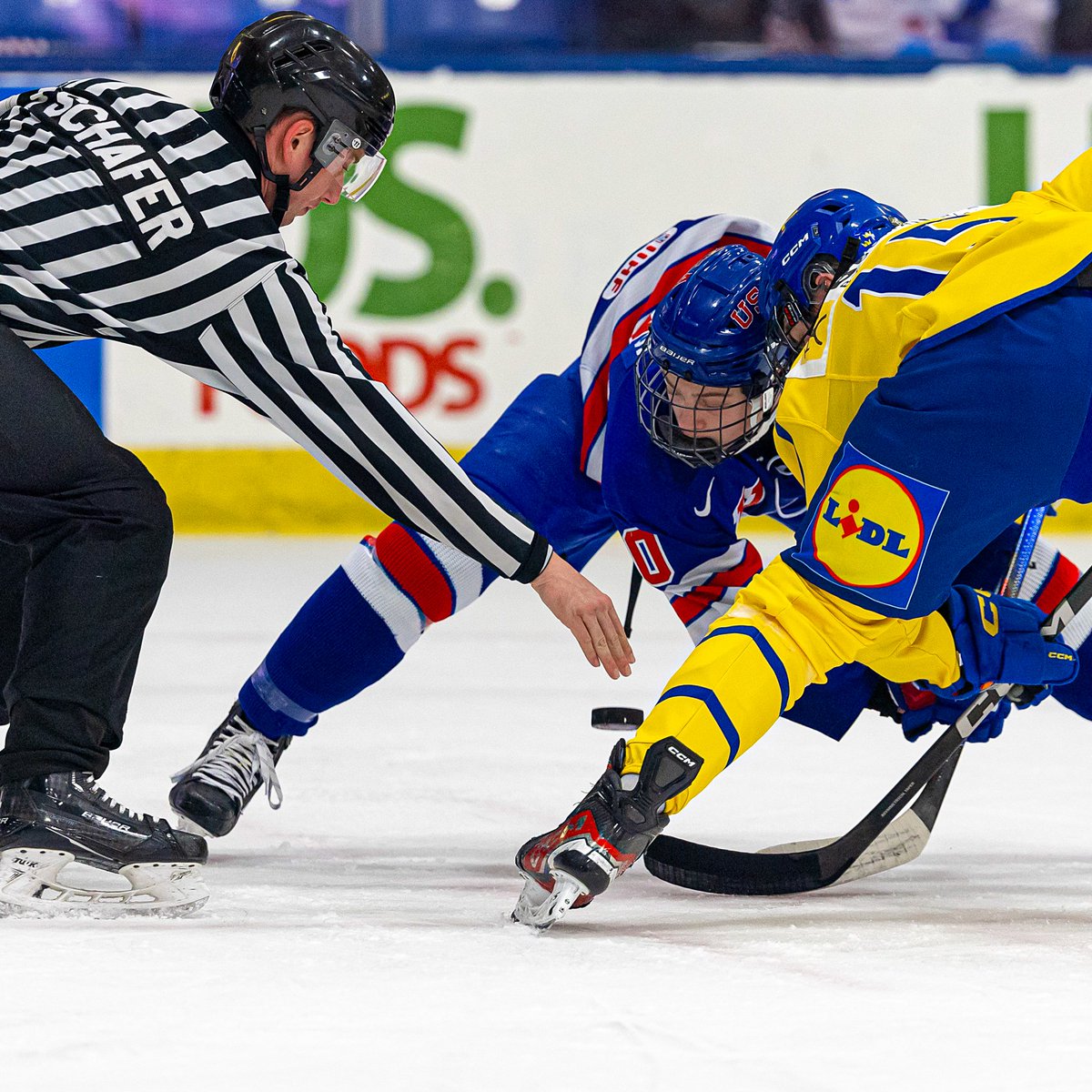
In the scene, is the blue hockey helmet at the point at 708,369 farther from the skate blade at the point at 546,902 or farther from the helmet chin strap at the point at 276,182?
the skate blade at the point at 546,902

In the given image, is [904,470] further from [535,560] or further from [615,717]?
[615,717]

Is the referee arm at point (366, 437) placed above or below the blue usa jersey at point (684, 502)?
above

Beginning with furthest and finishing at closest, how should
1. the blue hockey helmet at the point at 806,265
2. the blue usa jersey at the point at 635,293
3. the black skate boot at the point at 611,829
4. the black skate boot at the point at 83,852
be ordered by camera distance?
1. the blue usa jersey at the point at 635,293
2. the blue hockey helmet at the point at 806,265
3. the black skate boot at the point at 83,852
4. the black skate boot at the point at 611,829

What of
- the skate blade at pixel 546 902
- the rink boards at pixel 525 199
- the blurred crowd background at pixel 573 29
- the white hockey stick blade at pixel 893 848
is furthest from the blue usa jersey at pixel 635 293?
the blurred crowd background at pixel 573 29

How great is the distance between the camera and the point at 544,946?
4.98 feet

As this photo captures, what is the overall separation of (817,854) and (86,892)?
75 cm

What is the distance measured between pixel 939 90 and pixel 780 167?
1.76 feet

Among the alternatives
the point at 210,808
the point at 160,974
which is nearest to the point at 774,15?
the point at 210,808

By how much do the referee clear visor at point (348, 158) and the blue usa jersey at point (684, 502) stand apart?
1.27 feet

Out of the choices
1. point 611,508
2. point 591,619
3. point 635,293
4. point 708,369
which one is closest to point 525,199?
point 635,293

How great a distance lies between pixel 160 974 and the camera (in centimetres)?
138

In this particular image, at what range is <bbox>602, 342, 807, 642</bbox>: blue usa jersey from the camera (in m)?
1.94

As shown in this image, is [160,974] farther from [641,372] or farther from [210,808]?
[641,372]

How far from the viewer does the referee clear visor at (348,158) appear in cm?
174
